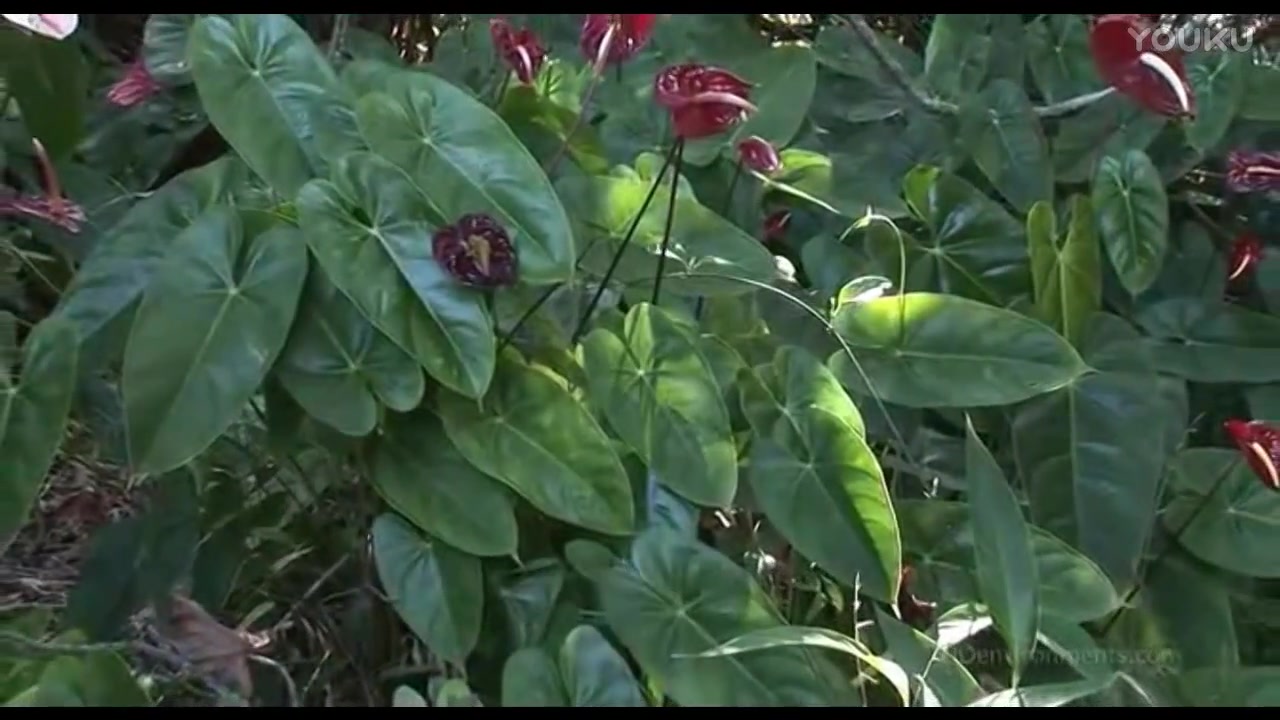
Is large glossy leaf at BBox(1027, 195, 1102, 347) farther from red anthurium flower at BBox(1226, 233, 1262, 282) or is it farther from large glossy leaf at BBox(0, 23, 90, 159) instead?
large glossy leaf at BBox(0, 23, 90, 159)

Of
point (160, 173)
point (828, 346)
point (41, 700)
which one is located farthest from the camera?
point (160, 173)

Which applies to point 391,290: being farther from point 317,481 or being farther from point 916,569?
point 916,569

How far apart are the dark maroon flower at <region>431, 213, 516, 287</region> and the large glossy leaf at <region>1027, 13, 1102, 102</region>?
0.89 metres

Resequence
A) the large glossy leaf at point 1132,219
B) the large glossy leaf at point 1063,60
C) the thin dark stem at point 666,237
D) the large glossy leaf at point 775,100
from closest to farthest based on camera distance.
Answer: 1. the thin dark stem at point 666,237
2. the large glossy leaf at point 1132,219
3. the large glossy leaf at point 775,100
4. the large glossy leaf at point 1063,60

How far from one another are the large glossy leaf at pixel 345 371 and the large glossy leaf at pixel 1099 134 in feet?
2.74

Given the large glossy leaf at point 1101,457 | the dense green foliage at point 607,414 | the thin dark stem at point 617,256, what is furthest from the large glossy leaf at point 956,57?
the thin dark stem at point 617,256

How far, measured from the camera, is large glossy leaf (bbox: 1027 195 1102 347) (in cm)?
100

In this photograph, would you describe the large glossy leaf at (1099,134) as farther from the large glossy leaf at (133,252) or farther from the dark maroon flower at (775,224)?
the large glossy leaf at (133,252)

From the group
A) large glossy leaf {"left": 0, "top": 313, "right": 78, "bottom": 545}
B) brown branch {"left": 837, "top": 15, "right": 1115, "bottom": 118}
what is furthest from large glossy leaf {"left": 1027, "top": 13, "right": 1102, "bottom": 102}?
large glossy leaf {"left": 0, "top": 313, "right": 78, "bottom": 545}

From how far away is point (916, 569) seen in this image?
89 cm

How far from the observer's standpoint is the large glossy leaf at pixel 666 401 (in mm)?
769

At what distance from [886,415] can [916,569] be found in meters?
0.11

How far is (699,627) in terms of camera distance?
2.38ft

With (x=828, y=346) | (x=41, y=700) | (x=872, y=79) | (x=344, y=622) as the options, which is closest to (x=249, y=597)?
(x=344, y=622)
